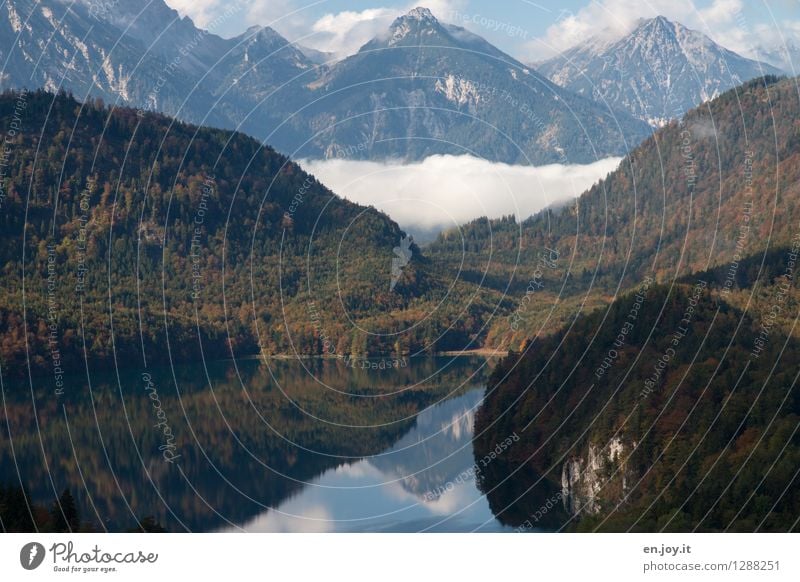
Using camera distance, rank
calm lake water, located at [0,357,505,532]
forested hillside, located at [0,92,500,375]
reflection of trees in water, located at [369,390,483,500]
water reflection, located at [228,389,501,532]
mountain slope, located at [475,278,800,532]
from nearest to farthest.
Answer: mountain slope, located at [475,278,800,532] → water reflection, located at [228,389,501,532] → calm lake water, located at [0,357,505,532] → reflection of trees in water, located at [369,390,483,500] → forested hillside, located at [0,92,500,375]

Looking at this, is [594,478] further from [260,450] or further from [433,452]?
[260,450]

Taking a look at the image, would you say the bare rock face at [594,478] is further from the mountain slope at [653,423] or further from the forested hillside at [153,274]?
the forested hillside at [153,274]

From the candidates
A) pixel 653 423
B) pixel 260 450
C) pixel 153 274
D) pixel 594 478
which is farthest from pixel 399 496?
pixel 153 274

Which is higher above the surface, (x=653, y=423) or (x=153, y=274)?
(x=153, y=274)

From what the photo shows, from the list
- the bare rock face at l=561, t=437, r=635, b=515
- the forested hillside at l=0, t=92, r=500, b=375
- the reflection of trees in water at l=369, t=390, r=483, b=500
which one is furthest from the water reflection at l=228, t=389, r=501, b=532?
the forested hillside at l=0, t=92, r=500, b=375

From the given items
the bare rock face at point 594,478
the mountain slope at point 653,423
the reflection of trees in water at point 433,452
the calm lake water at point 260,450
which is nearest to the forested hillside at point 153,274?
the calm lake water at point 260,450

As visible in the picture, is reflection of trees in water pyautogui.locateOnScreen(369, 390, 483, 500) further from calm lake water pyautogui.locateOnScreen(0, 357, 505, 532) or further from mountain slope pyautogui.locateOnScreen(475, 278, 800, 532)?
mountain slope pyautogui.locateOnScreen(475, 278, 800, 532)

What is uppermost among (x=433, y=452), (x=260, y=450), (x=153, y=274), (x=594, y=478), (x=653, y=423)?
(x=153, y=274)
